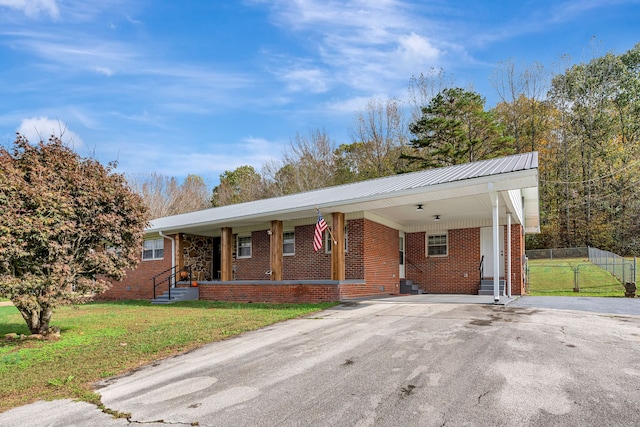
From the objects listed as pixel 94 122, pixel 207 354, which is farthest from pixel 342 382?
pixel 94 122

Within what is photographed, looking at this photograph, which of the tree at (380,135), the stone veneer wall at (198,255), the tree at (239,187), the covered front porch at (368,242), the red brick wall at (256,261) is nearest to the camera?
the covered front porch at (368,242)

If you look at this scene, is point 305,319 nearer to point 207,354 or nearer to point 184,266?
point 207,354

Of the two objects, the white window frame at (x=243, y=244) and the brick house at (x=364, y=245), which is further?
the white window frame at (x=243, y=244)

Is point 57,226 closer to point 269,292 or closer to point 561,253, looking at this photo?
point 269,292

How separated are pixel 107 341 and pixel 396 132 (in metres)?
29.7

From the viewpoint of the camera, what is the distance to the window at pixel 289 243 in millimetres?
15519

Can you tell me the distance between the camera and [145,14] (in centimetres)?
1120

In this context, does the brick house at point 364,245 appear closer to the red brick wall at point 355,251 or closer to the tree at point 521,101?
the red brick wall at point 355,251

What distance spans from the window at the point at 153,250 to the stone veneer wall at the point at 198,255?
1.43 m

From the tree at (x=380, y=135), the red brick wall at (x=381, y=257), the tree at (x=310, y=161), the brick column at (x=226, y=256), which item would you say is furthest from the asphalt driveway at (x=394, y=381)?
the tree at (x=310, y=161)

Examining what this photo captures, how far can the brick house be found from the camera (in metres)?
12.1

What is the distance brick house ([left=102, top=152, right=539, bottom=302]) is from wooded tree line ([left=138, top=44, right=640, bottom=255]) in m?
14.8

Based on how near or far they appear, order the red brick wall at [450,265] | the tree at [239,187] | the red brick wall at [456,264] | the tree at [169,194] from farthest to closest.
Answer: the tree at [169,194]
the tree at [239,187]
the red brick wall at [450,265]
the red brick wall at [456,264]

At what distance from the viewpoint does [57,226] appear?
25.4ft
